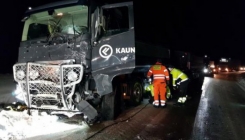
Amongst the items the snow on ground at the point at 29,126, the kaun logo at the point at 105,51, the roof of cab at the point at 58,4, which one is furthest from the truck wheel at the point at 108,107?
the roof of cab at the point at 58,4

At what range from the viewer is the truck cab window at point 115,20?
620cm

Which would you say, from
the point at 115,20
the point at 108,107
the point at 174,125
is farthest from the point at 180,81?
the point at 115,20

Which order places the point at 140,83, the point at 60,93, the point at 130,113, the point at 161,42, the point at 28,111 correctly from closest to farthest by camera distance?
the point at 60,93, the point at 28,111, the point at 130,113, the point at 140,83, the point at 161,42

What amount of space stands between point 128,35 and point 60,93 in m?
2.03

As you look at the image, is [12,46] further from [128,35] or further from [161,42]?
[128,35]

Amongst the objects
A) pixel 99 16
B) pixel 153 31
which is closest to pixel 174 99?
pixel 153 31

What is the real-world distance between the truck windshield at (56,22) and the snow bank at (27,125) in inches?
76.8

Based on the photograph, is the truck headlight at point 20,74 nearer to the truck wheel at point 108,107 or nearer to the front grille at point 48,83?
the front grille at point 48,83

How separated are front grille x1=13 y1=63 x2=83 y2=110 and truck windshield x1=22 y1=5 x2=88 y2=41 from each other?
0.90m

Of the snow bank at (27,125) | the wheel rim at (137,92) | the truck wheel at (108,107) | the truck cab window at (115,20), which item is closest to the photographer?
the snow bank at (27,125)

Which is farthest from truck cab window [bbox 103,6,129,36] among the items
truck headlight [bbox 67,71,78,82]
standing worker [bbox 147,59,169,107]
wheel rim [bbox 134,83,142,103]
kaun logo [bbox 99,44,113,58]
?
wheel rim [bbox 134,83,142,103]

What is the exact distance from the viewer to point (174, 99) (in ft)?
33.4

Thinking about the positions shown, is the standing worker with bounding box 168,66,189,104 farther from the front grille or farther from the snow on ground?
the front grille

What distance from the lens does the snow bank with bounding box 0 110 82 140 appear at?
5.23 m
